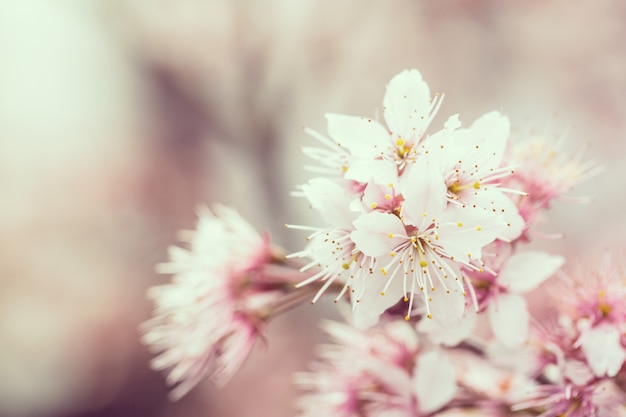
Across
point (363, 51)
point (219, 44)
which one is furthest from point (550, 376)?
point (219, 44)

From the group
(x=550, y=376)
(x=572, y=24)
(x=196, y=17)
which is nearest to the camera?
(x=550, y=376)

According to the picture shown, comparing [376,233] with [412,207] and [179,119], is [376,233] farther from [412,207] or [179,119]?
[179,119]

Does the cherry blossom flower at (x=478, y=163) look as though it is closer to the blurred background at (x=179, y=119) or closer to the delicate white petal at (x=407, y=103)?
the delicate white petal at (x=407, y=103)

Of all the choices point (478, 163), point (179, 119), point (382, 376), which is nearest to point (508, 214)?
point (478, 163)

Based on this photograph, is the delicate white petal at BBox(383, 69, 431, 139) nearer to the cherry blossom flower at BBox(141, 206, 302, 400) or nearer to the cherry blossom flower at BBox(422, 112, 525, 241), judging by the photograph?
the cherry blossom flower at BBox(422, 112, 525, 241)

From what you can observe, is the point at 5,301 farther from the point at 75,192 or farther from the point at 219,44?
the point at 219,44

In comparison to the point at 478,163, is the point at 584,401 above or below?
below

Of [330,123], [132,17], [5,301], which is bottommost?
[330,123]
